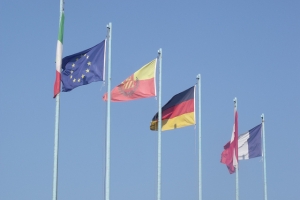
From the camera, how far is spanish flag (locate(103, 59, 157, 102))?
33031 mm

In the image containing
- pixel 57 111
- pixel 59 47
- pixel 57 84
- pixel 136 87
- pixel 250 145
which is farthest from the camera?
pixel 250 145

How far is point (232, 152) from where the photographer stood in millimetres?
40406

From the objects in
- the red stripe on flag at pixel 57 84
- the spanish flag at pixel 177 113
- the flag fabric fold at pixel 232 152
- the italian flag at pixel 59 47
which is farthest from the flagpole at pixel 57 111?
the flag fabric fold at pixel 232 152

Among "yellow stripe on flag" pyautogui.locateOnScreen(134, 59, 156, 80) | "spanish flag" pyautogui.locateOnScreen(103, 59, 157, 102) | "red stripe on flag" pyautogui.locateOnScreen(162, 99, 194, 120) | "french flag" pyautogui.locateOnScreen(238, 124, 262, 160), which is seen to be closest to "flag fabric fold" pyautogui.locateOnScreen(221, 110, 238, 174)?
"french flag" pyautogui.locateOnScreen(238, 124, 262, 160)

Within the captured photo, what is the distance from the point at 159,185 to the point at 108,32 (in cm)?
734

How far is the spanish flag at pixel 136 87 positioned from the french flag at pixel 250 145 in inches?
409

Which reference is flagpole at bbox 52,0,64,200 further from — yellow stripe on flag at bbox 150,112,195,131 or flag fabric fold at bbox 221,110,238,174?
flag fabric fold at bbox 221,110,238,174

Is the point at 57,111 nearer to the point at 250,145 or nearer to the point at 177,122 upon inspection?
the point at 177,122

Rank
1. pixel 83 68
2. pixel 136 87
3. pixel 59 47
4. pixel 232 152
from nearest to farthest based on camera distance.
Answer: pixel 59 47 → pixel 83 68 → pixel 136 87 → pixel 232 152

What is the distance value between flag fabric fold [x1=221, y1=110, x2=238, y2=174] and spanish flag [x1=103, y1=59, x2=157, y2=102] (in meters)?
8.11

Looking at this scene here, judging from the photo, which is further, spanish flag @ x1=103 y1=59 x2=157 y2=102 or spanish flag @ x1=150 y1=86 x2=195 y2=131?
spanish flag @ x1=150 y1=86 x2=195 y2=131

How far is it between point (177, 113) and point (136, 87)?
3570 millimetres

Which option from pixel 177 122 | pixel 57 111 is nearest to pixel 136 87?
pixel 177 122

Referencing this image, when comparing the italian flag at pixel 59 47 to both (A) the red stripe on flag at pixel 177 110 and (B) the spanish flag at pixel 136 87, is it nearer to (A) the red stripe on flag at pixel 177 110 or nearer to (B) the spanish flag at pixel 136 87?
(B) the spanish flag at pixel 136 87
